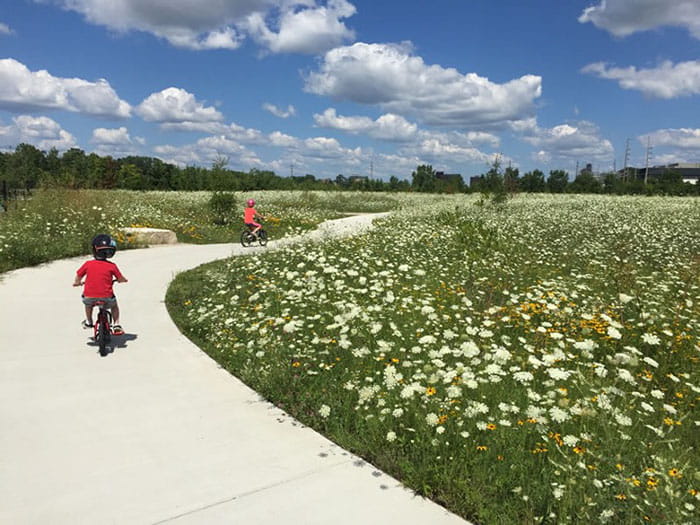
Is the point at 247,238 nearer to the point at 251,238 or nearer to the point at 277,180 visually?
the point at 251,238

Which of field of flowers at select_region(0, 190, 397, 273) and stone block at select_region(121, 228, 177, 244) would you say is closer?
field of flowers at select_region(0, 190, 397, 273)

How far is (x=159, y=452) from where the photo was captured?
3600 mm

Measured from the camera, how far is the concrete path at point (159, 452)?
294cm

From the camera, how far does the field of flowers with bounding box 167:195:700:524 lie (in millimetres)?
3092

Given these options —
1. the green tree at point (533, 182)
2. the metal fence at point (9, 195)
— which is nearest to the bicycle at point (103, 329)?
the metal fence at point (9, 195)

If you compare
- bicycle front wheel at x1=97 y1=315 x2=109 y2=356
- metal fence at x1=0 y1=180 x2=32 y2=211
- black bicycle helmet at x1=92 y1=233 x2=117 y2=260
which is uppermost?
metal fence at x1=0 y1=180 x2=32 y2=211

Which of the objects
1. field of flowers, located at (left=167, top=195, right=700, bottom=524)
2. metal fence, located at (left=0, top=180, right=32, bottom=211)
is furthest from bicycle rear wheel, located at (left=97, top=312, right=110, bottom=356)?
metal fence, located at (left=0, top=180, right=32, bottom=211)

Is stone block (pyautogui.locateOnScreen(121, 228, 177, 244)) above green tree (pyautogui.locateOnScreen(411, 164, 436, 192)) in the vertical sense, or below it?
below

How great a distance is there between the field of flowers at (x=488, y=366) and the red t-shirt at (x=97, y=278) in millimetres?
1396

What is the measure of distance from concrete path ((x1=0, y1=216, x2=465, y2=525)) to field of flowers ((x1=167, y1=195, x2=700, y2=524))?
311 mm

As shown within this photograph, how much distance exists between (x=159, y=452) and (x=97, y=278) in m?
3.24

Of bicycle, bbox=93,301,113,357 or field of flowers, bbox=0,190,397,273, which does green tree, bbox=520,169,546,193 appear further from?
bicycle, bbox=93,301,113,357

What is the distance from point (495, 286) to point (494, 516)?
5889mm

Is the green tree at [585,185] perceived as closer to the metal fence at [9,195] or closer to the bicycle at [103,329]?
the metal fence at [9,195]
